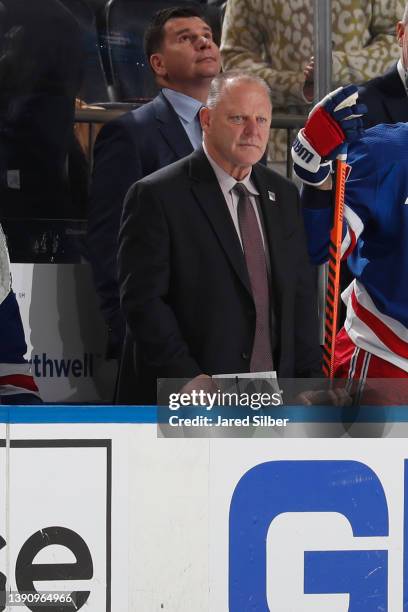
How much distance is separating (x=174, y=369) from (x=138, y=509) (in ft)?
1.23

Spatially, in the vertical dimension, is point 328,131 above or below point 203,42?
below

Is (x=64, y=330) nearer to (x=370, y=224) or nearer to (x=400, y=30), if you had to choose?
(x=370, y=224)

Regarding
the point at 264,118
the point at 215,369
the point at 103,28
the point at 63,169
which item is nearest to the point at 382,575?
the point at 215,369

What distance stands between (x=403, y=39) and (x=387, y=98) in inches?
8.1

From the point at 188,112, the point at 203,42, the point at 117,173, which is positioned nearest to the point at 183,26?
the point at 203,42

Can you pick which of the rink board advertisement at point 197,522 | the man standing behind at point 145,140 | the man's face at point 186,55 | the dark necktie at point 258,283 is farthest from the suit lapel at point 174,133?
the rink board advertisement at point 197,522

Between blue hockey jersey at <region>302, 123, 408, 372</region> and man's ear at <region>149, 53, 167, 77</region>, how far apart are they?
0.72 meters

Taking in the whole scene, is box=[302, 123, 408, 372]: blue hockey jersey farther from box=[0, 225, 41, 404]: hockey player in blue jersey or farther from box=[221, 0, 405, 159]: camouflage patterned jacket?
box=[0, 225, 41, 404]: hockey player in blue jersey

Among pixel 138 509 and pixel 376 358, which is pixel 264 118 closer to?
pixel 376 358

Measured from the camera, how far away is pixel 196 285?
3145 millimetres

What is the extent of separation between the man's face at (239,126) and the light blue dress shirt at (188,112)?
32 cm

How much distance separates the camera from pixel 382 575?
2844 millimetres

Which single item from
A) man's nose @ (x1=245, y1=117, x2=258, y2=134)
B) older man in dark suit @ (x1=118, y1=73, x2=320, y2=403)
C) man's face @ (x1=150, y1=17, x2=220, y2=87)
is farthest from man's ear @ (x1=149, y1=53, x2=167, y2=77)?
man's nose @ (x1=245, y1=117, x2=258, y2=134)

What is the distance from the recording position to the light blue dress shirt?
361 centimetres
